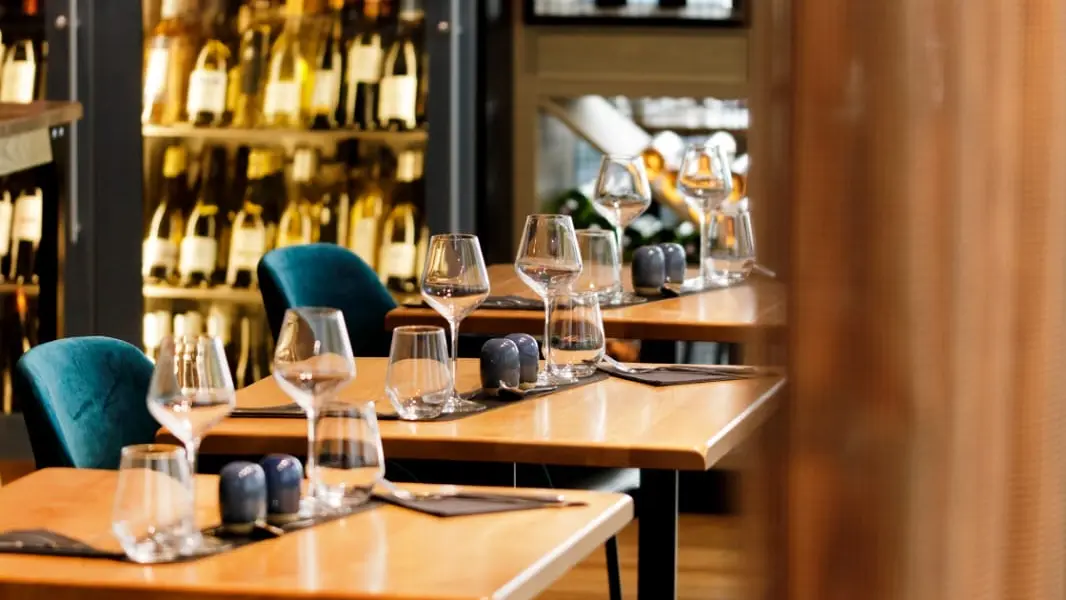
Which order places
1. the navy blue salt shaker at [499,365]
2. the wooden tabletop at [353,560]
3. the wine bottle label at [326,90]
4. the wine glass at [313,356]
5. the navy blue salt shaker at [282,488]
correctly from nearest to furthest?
Answer: the wooden tabletop at [353,560] → the navy blue salt shaker at [282,488] → the wine glass at [313,356] → the navy blue salt shaker at [499,365] → the wine bottle label at [326,90]

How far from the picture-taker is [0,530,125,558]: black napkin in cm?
147

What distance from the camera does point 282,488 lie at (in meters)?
1.60

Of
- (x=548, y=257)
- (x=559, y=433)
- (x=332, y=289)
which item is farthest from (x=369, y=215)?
(x=559, y=433)

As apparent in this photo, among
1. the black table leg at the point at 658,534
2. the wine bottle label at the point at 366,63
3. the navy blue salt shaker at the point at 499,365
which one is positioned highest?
the wine bottle label at the point at 366,63

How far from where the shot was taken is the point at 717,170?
11.0 feet

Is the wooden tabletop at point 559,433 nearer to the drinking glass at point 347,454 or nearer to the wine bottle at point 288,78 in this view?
the drinking glass at point 347,454

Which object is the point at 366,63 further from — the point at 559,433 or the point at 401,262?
the point at 559,433

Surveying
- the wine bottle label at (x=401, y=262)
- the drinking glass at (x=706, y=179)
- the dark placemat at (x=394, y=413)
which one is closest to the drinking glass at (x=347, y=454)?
the dark placemat at (x=394, y=413)

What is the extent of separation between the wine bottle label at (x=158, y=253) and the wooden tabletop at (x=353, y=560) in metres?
3.31

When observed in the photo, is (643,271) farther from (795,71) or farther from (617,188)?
(795,71)

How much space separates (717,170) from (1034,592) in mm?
3086

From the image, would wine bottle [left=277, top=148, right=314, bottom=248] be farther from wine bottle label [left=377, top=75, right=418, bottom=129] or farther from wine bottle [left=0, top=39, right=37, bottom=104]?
wine bottle [left=0, top=39, right=37, bottom=104]

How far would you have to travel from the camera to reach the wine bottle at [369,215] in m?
4.86

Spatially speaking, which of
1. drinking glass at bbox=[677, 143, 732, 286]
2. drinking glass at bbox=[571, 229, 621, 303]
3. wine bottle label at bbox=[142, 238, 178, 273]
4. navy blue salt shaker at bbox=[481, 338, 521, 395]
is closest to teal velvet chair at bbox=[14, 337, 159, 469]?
navy blue salt shaker at bbox=[481, 338, 521, 395]
